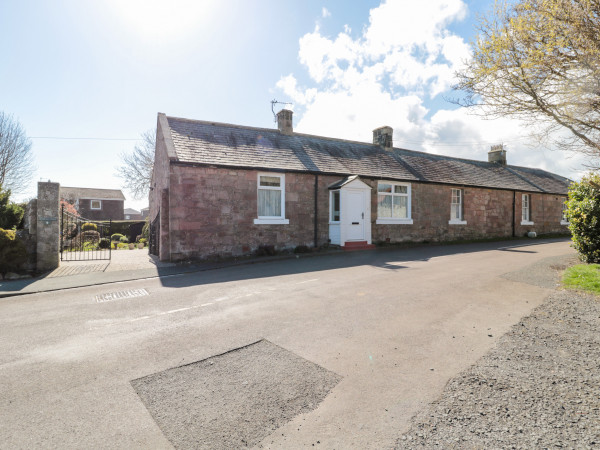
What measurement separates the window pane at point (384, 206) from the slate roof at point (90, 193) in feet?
129

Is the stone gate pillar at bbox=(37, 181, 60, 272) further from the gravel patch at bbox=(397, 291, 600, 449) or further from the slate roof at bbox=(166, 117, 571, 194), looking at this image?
the gravel patch at bbox=(397, 291, 600, 449)

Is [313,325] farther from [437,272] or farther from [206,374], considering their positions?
[437,272]

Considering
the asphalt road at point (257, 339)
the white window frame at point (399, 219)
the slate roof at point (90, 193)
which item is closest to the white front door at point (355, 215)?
the white window frame at point (399, 219)

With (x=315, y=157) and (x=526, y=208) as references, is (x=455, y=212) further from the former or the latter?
(x=315, y=157)

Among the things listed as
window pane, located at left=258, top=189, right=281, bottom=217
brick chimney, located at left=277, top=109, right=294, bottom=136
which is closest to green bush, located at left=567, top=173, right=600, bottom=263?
window pane, located at left=258, top=189, right=281, bottom=217

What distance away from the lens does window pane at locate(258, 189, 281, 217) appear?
Result: 1286 cm

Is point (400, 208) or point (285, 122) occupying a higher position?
point (285, 122)

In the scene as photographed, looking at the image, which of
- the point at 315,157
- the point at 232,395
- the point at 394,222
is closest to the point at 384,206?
the point at 394,222

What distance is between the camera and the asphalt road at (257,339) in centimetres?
253

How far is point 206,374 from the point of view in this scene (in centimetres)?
332

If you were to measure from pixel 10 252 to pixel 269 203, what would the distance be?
8272mm

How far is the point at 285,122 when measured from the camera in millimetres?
16297

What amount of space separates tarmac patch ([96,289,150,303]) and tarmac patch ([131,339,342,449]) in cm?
398

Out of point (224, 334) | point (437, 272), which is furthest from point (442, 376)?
point (437, 272)
